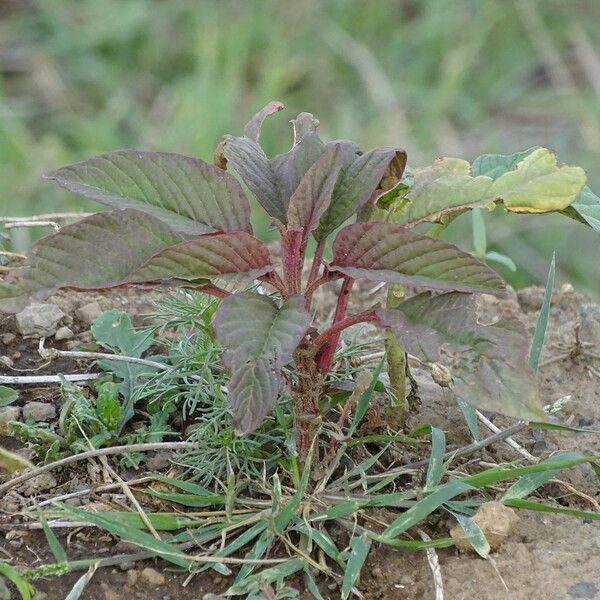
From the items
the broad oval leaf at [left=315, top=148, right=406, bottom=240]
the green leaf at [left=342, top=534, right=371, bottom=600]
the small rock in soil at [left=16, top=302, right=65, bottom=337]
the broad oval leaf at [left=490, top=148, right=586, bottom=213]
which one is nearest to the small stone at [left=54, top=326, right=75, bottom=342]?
the small rock in soil at [left=16, top=302, right=65, bottom=337]

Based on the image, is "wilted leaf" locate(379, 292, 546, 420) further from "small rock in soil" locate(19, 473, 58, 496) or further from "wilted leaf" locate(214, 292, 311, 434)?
"small rock in soil" locate(19, 473, 58, 496)

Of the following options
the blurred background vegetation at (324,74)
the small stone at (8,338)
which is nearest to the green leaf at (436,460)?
the small stone at (8,338)

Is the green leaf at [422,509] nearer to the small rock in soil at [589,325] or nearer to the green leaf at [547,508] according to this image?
the green leaf at [547,508]

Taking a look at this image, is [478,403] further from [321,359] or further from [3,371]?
[3,371]

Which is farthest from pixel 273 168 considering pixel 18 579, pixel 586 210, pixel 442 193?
pixel 18 579

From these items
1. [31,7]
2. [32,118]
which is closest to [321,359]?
[32,118]

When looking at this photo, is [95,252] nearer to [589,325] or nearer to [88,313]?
[88,313]
